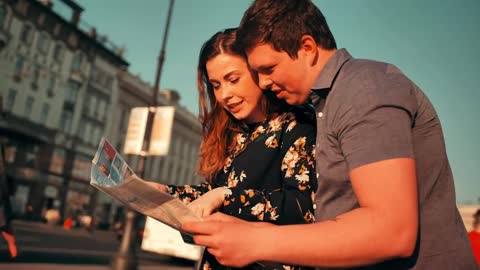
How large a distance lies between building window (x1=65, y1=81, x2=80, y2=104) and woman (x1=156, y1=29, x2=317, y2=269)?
3804cm

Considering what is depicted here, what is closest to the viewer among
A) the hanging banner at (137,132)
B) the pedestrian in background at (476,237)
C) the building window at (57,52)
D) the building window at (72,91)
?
the pedestrian in background at (476,237)

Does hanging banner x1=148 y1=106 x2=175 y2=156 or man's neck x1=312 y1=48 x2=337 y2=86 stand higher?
hanging banner x1=148 y1=106 x2=175 y2=156

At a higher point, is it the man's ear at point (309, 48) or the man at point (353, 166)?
the man's ear at point (309, 48)

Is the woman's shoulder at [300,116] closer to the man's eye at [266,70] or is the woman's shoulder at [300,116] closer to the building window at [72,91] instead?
the man's eye at [266,70]

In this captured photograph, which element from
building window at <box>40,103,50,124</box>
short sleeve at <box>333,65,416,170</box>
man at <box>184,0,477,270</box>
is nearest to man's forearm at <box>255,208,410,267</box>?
man at <box>184,0,477,270</box>

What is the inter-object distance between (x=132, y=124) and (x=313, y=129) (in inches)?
317

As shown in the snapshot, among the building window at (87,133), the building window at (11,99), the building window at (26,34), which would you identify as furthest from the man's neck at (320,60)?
the building window at (87,133)

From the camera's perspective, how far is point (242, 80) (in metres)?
2.27

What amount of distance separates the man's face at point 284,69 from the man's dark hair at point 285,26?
0.06ft

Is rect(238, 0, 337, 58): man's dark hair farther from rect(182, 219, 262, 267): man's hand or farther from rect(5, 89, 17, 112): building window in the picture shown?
rect(5, 89, 17, 112): building window

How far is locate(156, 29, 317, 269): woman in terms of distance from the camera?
5.59 feet

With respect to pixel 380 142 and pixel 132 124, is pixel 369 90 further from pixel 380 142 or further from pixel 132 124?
pixel 132 124

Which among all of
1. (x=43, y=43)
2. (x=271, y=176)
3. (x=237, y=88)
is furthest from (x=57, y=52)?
(x=271, y=176)

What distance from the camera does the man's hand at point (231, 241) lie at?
110 cm
